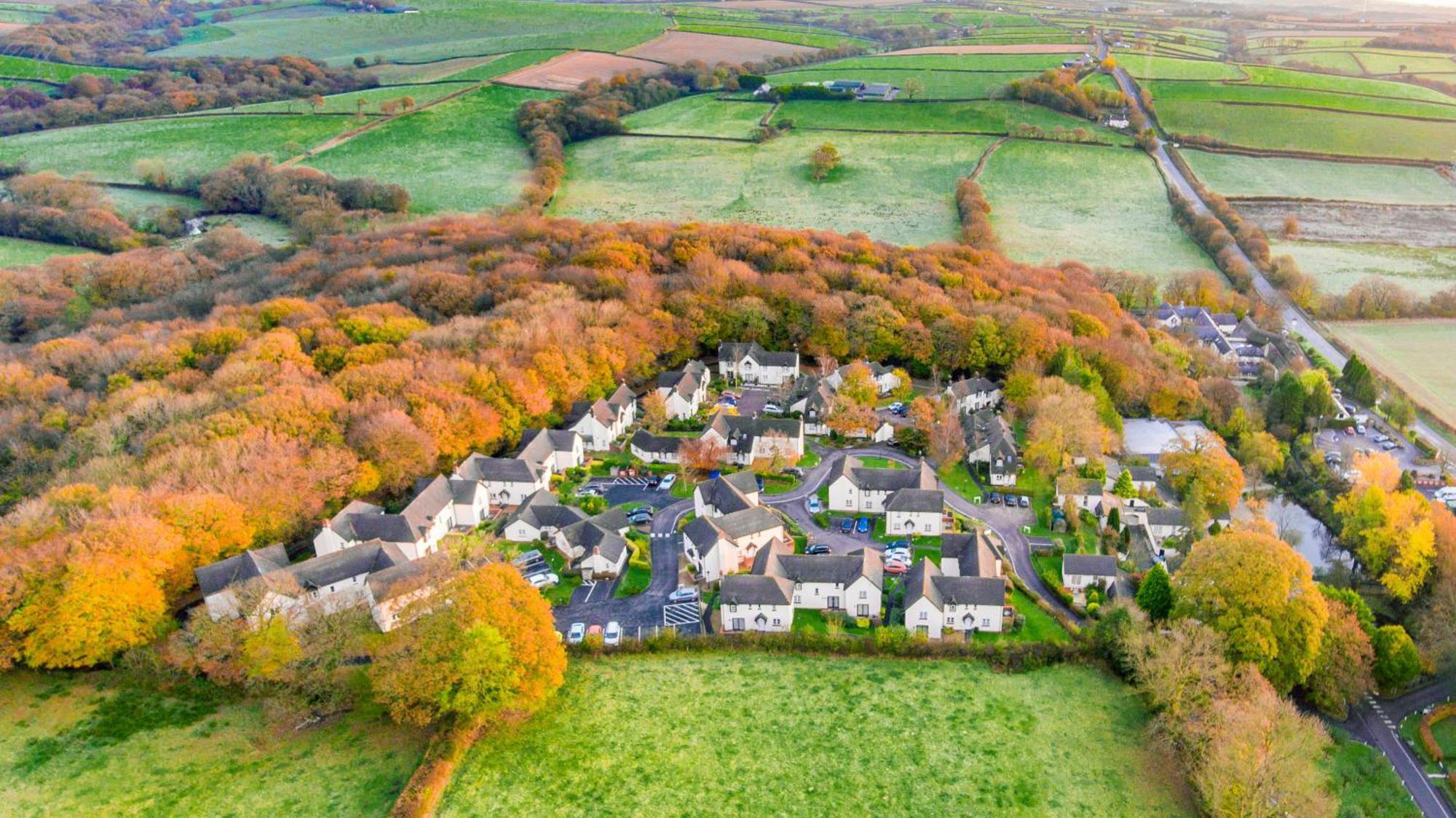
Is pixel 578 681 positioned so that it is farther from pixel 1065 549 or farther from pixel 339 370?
pixel 339 370

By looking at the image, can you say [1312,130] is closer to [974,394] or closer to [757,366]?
[974,394]

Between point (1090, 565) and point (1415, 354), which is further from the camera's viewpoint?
point (1415, 354)

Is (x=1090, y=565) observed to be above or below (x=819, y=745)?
above

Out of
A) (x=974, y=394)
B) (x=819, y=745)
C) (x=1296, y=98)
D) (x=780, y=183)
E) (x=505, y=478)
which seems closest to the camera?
(x=819, y=745)

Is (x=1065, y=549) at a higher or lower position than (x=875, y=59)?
lower

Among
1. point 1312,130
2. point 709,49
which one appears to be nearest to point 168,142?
point 709,49

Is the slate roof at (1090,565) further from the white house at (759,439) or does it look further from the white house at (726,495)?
the white house at (759,439)

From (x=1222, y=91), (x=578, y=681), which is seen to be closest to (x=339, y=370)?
(x=578, y=681)
